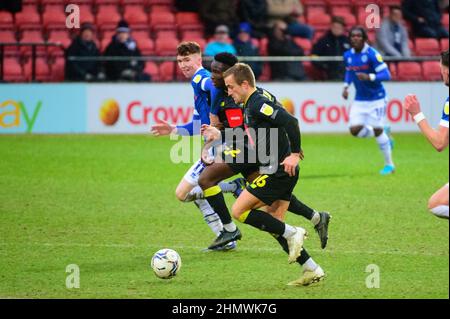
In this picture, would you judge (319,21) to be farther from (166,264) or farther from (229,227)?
(166,264)

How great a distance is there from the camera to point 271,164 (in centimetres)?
809

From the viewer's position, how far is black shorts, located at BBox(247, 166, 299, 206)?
26.1ft

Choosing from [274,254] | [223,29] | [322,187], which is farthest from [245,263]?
[223,29]

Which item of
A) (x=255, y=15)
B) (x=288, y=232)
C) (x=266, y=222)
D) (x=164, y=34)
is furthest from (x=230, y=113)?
(x=255, y=15)

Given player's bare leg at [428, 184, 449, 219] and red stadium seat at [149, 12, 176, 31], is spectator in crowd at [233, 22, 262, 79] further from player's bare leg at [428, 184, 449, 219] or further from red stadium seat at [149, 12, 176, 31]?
player's bare leg at [428, 184, 449, 219]

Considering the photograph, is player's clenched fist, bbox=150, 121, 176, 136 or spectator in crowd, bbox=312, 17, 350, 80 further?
spectator in crowd, bbox=312, 17, 350, 80

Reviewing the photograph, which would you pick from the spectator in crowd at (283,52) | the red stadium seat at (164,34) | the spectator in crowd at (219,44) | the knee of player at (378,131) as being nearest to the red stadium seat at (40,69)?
the red stadium seat at (164,34)

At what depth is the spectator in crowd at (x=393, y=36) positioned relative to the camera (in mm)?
20547

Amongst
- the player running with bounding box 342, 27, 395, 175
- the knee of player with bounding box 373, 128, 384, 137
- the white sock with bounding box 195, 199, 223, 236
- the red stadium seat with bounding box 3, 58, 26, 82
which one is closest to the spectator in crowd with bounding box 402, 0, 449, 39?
the player running with bounding box 342, 27, 395, 175

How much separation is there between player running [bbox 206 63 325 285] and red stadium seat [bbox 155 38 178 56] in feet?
41.6

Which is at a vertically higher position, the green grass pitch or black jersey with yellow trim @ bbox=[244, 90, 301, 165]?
black jersey with yellow trim @ bbox=[244, 90, 301, 165]

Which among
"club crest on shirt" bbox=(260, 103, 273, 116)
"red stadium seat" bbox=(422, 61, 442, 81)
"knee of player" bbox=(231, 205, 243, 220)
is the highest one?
"red stadium seat" bbox=(422, 61, 442, 81)

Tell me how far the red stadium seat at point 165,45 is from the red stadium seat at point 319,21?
337 centimetres

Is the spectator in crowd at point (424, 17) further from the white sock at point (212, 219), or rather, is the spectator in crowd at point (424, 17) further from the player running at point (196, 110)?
the white sock at point (212, 219)
